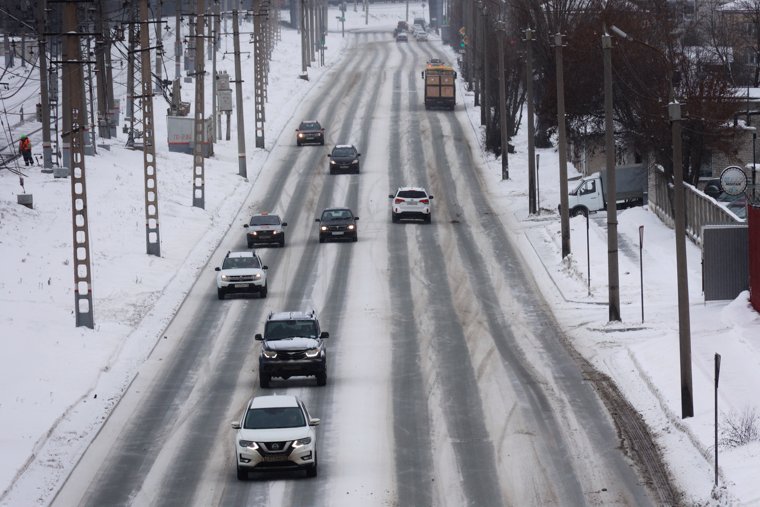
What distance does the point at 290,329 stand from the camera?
3281cm

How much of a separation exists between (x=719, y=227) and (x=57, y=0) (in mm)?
19398

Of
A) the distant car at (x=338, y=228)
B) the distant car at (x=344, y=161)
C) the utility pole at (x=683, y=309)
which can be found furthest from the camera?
the distant car at (x=344, y=161)

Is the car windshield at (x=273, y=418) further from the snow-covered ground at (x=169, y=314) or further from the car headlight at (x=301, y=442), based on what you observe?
the snow-covered ground at (x=169, y=314)

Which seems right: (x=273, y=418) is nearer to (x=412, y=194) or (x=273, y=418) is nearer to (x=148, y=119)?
(x=148, y=119)

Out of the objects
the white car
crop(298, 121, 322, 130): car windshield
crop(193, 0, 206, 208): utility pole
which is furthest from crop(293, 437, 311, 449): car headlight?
crop(298, 121, 322, 130): car windshield

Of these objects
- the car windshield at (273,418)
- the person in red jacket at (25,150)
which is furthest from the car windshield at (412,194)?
the car windshield at (273,418)

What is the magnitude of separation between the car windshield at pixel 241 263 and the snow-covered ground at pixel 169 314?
1.95 m

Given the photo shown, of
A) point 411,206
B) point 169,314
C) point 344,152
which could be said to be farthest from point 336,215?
point 344,152

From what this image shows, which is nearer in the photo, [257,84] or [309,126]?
[257,84]

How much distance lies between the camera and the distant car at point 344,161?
7481 centimetres

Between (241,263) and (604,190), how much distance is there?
870 inches

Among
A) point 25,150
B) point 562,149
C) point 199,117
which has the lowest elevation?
point 25,150

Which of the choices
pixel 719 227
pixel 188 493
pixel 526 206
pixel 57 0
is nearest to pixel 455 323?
pixel 719 227

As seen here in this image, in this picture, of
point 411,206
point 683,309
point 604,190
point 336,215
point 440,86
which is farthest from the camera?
point 440,86
